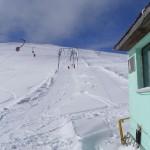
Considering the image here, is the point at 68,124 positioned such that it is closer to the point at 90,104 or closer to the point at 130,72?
the point at 130,72

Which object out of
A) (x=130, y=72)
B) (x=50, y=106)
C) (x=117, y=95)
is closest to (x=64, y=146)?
(x=130, y=72)

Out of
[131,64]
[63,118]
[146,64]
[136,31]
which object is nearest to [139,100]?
[146,64]

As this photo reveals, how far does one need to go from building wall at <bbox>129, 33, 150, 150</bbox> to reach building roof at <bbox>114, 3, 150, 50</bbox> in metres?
0.12

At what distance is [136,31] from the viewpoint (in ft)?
24.1

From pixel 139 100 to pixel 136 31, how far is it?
1.78 m

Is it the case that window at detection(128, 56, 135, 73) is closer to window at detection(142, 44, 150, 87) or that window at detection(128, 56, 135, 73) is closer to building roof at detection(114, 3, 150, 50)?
building roof at detection(114, 3, 150, 50)

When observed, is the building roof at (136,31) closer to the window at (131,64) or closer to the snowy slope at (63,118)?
the window at (131,64)


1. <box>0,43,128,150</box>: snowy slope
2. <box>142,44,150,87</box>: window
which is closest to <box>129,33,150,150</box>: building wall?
<box>142,44,150,87</box>: window

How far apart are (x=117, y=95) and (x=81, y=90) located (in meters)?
3.00

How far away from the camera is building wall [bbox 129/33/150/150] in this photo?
7547 mm

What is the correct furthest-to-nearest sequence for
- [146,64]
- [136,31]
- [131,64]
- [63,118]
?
[63,118]
[131,64]
[146,64]
[136,31]

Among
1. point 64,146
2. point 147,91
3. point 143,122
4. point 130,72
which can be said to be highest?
point 130,72

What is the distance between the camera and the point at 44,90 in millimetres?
24562

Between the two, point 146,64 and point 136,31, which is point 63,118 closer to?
point 146,64
